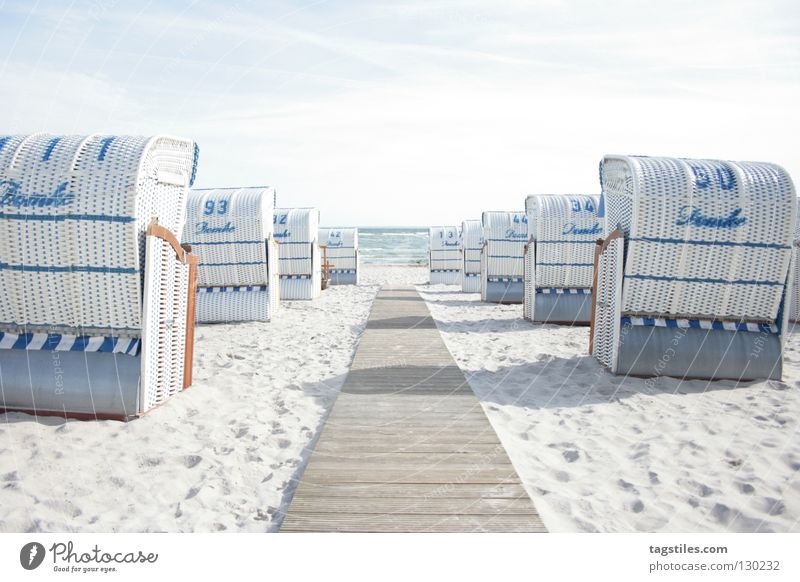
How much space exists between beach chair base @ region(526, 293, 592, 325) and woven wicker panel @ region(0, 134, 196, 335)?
8.37m

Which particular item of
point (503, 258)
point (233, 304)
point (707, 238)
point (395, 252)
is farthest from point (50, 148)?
point (395, 252)

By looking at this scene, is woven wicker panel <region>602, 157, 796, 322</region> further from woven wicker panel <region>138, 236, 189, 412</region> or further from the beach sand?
woven wicker panel <region>138, 236, 189, 412</region>

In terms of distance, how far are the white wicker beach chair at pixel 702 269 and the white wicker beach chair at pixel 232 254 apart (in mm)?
7290

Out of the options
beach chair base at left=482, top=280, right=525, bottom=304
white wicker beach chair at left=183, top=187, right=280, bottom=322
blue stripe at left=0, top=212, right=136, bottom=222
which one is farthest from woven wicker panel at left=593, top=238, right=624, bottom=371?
beach chair base at left=482, top=280, right=525, bottom=304

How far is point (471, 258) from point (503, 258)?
4561 mm

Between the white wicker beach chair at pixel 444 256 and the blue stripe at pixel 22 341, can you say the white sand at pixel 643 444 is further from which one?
the white wicker beach chair at pixel 444 256

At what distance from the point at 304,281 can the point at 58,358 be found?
37.1ft

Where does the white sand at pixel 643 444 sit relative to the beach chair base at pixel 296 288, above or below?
above

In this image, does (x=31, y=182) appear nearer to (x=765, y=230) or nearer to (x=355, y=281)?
(x=765, y=230)

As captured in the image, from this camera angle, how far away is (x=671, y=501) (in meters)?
3.50

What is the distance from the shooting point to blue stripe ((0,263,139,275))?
4.86 metres

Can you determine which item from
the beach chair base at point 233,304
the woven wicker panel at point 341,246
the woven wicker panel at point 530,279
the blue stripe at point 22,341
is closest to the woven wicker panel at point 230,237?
the beach chair base at point 233,304

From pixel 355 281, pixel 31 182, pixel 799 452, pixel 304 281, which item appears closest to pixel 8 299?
pixel 31 182

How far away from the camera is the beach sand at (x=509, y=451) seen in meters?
3.34
